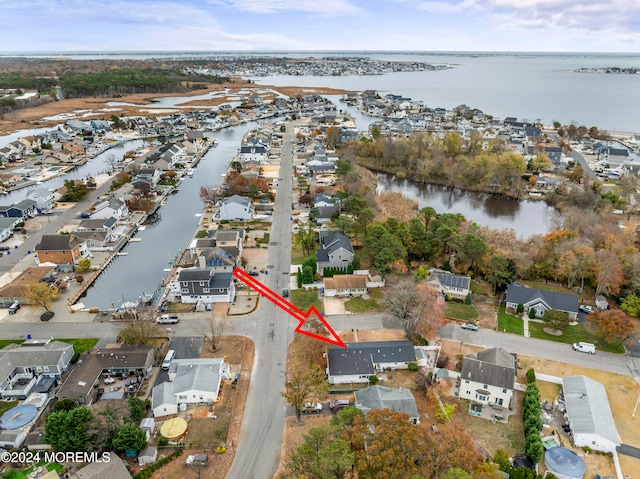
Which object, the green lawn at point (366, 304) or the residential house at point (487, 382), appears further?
the green lawn at point (366, 304)

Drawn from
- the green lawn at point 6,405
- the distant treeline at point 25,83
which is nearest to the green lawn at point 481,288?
the green lawn at point 6,405

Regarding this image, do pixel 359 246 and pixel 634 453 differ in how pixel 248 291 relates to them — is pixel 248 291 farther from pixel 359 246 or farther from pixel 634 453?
pixel 634 453

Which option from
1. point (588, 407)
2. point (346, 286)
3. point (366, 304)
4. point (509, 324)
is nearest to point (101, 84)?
point (346, 286)

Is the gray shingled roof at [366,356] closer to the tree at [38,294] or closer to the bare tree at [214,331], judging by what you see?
the bare tree at [214,331]

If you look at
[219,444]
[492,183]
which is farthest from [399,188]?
[219,444]

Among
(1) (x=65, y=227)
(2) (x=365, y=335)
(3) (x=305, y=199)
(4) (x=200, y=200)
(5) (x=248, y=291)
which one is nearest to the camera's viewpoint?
(2) (x=365, y=335)
